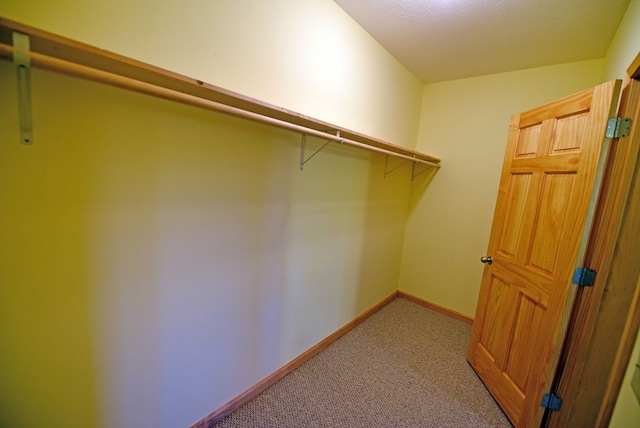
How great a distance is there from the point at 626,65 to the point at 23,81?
8.57ft

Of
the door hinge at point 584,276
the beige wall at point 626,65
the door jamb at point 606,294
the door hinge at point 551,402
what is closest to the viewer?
the beige wall at point 626,65

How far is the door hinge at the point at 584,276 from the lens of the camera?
1.23 meters

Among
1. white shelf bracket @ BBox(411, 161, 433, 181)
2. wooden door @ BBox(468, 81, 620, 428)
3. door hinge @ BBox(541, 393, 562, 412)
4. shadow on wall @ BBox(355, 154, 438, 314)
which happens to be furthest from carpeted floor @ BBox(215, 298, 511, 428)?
white shelf bracket @ BBox(411, 161, 433, 181)

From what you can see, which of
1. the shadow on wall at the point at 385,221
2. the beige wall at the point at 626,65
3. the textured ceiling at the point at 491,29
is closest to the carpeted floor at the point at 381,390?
the shadow on wall at the point at 385,221

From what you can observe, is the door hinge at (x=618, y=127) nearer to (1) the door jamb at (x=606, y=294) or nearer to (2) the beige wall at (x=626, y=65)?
(1) the door jamb at (x=606, y=294)

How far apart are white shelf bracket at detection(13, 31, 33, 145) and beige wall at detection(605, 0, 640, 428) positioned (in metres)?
1.95

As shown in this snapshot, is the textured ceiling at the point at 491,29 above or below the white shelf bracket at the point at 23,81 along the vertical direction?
above

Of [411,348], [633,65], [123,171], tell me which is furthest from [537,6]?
[411,348]

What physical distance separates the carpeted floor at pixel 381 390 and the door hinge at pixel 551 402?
375 mm

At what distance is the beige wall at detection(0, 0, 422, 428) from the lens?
0.86 meters

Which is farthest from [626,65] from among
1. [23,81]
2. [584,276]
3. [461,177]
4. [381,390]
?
[23,81]

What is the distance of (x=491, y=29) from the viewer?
180 centimetres

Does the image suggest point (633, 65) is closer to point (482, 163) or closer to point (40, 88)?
point (482, 163)

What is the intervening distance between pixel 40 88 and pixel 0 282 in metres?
0.63
